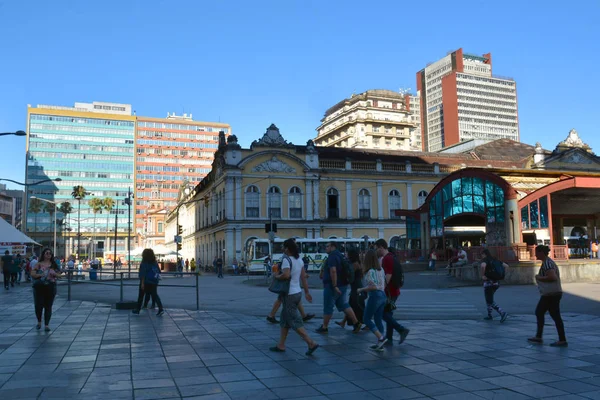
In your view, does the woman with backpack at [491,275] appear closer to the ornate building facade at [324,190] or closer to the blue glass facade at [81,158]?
the ornate building facade at [324,190]

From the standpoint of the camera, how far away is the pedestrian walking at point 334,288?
33.3 feet

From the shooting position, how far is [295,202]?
158 ft

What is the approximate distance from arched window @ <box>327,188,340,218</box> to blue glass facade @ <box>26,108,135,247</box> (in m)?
81.3

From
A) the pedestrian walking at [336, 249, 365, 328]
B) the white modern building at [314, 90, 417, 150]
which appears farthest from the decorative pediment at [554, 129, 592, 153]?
the white modern building at [314, 90, 417, 150]

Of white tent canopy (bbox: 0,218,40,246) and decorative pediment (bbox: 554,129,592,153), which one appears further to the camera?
decorative pediment (bbox: 554,129,592,153)

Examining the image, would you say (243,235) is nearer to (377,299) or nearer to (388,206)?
(388,206)

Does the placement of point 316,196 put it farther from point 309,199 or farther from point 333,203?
point 333,203

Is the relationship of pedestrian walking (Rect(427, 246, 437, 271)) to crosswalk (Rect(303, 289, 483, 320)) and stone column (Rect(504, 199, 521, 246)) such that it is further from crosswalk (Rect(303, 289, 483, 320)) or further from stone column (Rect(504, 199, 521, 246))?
crosswalk (Rect(303, 289, 483, 320))

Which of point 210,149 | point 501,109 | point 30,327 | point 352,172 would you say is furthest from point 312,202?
point 501,109

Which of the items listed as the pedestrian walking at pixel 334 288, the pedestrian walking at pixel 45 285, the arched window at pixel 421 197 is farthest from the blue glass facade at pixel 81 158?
the pedestrian walking at pixel 334 288

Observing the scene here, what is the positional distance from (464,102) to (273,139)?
4836 inches

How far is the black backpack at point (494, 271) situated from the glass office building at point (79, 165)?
109m

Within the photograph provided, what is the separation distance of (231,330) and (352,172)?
132 ft

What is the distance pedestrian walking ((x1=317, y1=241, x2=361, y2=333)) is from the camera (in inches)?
400
